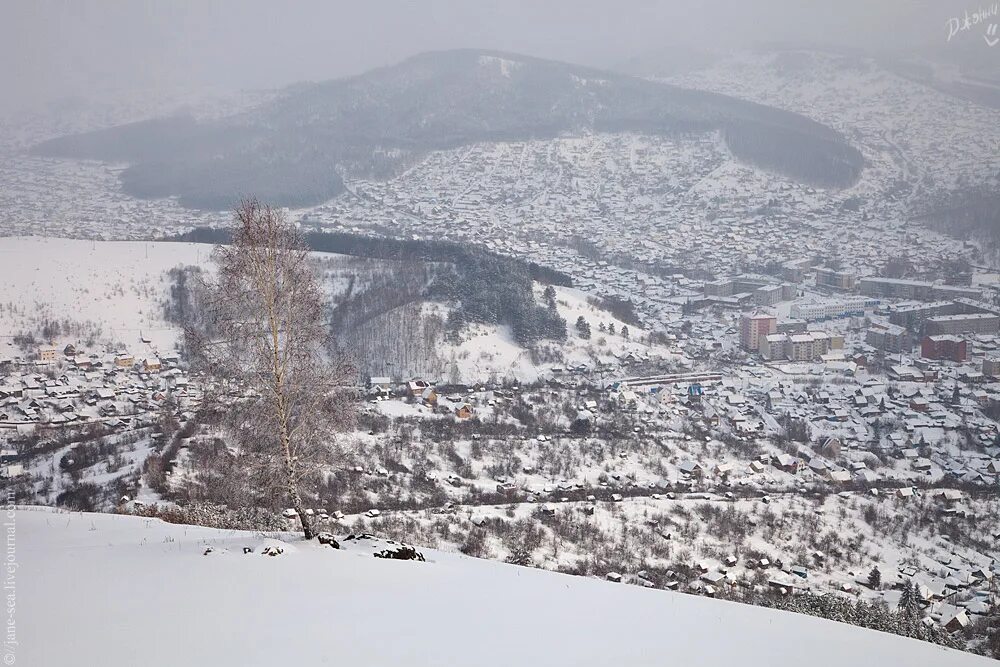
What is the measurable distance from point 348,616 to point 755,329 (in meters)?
36.5

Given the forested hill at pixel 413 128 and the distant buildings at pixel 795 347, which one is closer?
the distant buildings at pixel 795 347

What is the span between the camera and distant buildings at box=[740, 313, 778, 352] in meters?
37.6

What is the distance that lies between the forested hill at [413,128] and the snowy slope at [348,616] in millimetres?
74269

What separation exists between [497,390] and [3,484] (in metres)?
17.1

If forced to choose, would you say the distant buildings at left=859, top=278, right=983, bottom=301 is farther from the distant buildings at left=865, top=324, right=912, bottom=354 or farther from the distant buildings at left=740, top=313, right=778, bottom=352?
the distant buildings at left=740, top=313, right=778, bottom=352

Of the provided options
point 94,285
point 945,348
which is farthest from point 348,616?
point 94,285

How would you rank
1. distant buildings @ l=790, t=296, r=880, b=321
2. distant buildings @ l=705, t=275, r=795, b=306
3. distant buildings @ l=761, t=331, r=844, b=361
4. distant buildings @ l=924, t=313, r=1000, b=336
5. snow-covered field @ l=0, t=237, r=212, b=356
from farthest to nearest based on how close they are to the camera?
1. distant buildings @ l=705, t=275, r=795, b=306
2. distant buildings @ l=790, t=296, r=880, b=321
3. distant buildings @ l=924, t=313, r=1000, b=336
4. distant buildings @ l=761, t=331, r=844, b=361
5. snow-covered field @ l=0, t=237, r=212, b=356

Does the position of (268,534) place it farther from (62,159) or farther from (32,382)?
(62,159)

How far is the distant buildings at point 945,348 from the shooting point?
117 ft

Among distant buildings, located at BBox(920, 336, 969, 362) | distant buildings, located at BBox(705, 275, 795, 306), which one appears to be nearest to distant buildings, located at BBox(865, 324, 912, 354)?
distant buildings, located at BBox(920, 336, 969, 362)

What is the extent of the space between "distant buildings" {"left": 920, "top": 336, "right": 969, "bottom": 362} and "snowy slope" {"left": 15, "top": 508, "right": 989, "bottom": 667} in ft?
117

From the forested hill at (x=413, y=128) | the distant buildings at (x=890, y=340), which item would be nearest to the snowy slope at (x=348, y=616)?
the distant buildings at (x=890, y=340)

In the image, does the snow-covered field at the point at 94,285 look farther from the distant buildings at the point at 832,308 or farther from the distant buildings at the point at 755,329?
the distant buildings at the point at 832,308

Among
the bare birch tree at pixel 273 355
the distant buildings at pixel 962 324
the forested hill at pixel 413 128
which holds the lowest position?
the distant buildings at pixel 962 324
